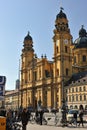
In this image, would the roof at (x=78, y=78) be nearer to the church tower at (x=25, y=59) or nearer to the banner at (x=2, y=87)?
the church tower at (x=25, y=59)

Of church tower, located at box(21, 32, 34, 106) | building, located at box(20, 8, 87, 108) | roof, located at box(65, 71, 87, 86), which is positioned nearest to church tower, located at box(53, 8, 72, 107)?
building, located at box(20, 8, 87, 108)

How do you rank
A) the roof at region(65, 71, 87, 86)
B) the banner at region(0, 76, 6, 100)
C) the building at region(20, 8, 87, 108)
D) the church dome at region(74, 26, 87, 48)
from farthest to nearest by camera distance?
the church dome at region(74, 26, 87, 48)
the building at region(20, 8, 87, 108)
the roof at region(65, 71, 87, 86)
the banner at region(0, 76, 6, 100)

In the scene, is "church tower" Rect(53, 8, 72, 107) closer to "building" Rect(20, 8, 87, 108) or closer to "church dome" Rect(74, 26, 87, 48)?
"building" Rect(20, 8, 87, 108)

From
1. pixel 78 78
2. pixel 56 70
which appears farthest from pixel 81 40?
pixel 78 78

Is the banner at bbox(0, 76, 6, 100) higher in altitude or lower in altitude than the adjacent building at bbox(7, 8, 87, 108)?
lower

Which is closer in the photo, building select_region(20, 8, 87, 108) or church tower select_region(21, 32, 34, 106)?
building select_region(20, 8, 87, 108)

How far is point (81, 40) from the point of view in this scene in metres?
108

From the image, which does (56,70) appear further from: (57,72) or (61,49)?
(61,49)

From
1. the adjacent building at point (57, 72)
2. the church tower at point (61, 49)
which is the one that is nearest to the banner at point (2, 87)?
the adjacent building at point (57, 72)

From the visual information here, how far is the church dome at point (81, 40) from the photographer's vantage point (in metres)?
107

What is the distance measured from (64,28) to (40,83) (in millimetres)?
21863

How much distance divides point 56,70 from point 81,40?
68.6 feet

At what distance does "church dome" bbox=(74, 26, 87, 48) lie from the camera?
10740cm

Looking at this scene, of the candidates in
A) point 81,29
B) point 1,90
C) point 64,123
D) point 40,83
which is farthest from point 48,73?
point 1,90
